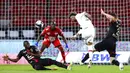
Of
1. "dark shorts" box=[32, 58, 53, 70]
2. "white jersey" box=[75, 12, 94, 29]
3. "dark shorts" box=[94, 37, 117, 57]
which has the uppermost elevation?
"white jersey" box=[75, 12, 94, 29]

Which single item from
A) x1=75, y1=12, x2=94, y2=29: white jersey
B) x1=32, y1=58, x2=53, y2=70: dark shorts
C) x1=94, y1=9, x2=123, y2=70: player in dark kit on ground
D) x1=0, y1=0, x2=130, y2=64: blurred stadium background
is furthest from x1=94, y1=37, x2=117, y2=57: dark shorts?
x1=0, y1=0, x2=130, y2=64: blurred stadium background

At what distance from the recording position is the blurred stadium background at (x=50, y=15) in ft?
74.8

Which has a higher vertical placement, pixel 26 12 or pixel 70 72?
pixel 26 12

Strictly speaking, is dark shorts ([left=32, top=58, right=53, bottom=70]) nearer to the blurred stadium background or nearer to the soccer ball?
the blurred stadium background

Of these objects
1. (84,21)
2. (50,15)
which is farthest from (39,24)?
(84,21)

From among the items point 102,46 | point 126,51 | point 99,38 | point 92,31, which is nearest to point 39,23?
point 99,38

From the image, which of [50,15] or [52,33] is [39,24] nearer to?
[50,15]

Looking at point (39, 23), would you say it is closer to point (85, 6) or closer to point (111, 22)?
point (85, 6)

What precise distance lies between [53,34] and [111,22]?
4.66 m

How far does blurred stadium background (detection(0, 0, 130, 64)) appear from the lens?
22.8 meters

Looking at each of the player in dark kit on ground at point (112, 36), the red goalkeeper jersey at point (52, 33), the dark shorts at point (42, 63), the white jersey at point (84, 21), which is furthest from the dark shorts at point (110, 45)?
the red goalkeeper jersey at point (52, 33)

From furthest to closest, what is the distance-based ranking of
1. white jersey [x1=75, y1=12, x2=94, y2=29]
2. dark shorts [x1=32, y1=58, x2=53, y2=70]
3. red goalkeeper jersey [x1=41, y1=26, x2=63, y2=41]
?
red goalkeeper jersey [x1=41, y1=26, x2=63, y2=41], white jersey [x1=75, y1=12, x2=94, y2=29], dark shorts [x1=32, y1=58, x2=53, y2=70]

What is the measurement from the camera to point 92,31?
16.7 meters

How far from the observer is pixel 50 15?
23766 millimetres
